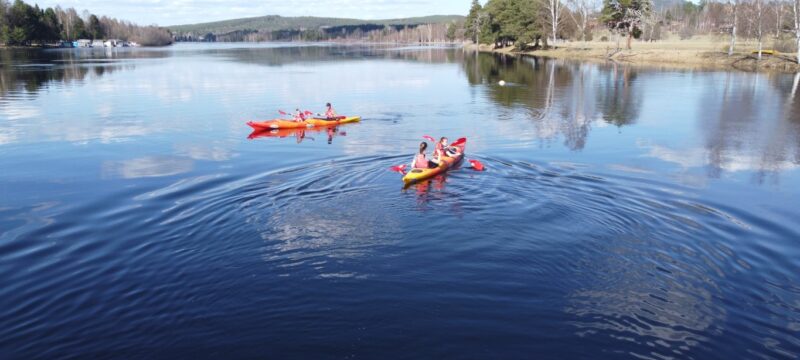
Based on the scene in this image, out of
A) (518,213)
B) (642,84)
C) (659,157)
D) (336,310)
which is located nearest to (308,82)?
(642,84)

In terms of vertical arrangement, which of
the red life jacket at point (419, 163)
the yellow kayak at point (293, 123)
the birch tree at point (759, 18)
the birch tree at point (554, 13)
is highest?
the birch tree at point (554, 13)

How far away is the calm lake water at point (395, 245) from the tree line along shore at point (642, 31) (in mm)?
49308

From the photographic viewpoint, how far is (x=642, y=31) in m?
96.1

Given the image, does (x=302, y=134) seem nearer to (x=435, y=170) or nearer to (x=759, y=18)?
(x=435, y=170)

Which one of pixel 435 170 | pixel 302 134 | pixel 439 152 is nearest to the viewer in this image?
→ pixel 435 170

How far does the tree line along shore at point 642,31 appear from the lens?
69.4m

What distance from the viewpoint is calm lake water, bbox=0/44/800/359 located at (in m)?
9.85

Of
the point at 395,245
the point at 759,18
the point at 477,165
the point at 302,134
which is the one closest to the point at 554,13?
the point at 759,18

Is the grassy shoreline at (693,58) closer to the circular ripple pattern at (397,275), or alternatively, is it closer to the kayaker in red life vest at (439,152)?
the kayaker in red life vest at (439,152)

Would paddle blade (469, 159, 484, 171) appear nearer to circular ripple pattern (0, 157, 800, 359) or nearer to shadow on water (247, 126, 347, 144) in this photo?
circular ripple pattern (0, 157, 800, 359)

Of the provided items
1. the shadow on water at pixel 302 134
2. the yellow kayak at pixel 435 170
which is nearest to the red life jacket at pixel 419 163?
the yellow kayak at pixel 435 170

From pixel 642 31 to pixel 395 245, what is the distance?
96.7m

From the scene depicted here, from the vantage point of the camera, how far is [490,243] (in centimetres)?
1382

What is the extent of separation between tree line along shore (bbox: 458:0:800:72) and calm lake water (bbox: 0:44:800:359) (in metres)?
49.3
